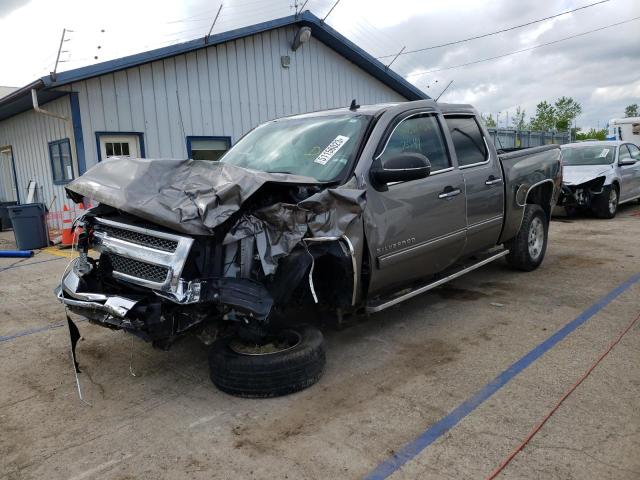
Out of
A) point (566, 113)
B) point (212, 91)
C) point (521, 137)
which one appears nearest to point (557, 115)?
point (566, 113)

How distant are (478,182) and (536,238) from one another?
6.36ft

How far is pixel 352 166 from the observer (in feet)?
13.0

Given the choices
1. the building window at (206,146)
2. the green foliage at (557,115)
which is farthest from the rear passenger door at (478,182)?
the green foliage at (557,115)

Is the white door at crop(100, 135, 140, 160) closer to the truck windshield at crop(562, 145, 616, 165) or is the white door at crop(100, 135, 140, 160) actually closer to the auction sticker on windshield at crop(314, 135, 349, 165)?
the auction sticker on windshield at crop(314, 135, 349, 165)

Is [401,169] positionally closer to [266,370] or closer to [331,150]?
[331,150]

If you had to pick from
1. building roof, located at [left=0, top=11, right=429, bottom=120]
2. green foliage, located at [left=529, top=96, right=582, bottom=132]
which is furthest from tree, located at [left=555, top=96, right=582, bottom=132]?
building roof, located at [left=0, top=11, right=429, bottom=120]

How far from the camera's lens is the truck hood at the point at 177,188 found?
3.07 m

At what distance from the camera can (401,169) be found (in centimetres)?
385

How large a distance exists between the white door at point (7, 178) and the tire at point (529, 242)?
570 inches

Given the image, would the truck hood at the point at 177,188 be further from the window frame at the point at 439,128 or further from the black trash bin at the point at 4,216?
the black trash bin at the point at 4,216

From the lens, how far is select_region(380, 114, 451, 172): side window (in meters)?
4.42

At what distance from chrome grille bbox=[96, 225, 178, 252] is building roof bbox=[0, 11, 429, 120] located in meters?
7.41

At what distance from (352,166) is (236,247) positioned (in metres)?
1.20

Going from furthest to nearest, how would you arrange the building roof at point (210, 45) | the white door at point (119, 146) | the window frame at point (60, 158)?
the window frame at point (60, 158)
the white door at point (119, 146)
the building roof at point (210, 45)
